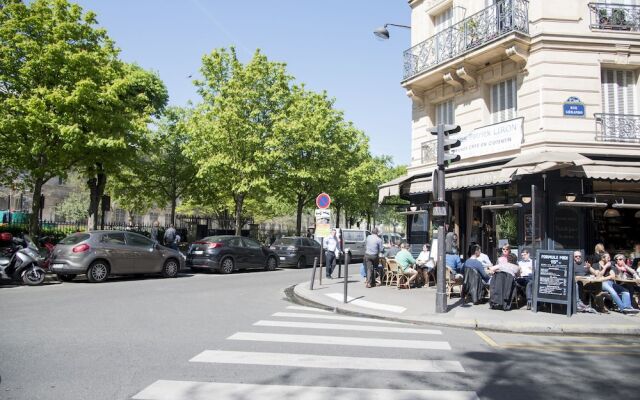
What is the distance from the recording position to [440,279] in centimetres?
986

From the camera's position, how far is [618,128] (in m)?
13.2

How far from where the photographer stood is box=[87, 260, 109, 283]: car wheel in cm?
1373

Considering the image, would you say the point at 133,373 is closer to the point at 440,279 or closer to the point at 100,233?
the point at 440,279

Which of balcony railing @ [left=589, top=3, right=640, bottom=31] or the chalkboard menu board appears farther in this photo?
balcony railing @ [left=589, top=3, right=640, bottom=31]

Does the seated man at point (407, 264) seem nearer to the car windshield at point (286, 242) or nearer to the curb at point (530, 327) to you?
the curb at point (530, 327)

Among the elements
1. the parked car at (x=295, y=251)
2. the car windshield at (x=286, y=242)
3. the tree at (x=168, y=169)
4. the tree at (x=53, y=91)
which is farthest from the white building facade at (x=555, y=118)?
the tree at (x=168, y=169)

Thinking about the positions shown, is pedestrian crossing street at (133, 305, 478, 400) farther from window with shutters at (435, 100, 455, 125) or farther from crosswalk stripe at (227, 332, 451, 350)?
window with shutters at (435, 100, 455, 125)

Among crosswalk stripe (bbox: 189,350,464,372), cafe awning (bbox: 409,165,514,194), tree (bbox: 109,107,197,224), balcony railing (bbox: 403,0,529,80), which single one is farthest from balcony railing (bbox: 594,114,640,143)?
tree (bbox: 109,107,197,224)

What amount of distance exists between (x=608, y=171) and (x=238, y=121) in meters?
17.1

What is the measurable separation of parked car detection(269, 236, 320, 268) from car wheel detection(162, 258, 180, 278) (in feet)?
A: 21.2

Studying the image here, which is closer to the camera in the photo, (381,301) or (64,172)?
(381,301)

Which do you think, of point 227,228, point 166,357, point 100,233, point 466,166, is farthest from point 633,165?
point 227,228

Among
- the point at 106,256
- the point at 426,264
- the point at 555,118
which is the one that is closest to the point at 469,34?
the point at 555,118

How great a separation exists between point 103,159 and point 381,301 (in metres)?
15.0
